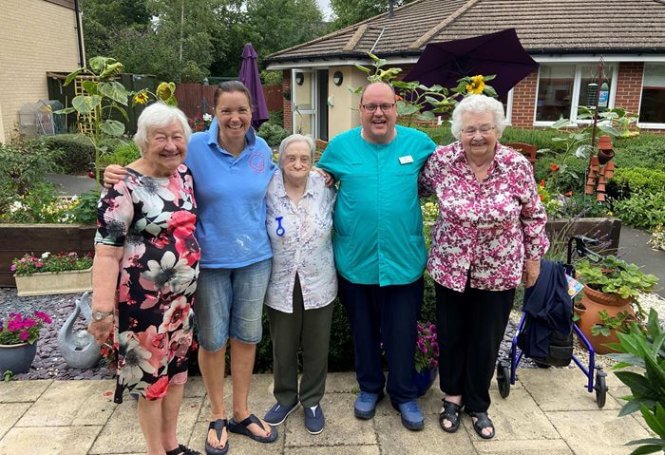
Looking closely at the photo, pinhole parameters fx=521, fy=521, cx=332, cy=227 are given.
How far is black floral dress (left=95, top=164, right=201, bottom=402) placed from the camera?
2016 mm

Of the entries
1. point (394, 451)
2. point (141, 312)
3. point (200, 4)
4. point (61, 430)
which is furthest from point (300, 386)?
point (200, 4)

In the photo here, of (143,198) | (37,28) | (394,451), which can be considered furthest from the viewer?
(37,28)

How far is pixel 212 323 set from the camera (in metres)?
2.43

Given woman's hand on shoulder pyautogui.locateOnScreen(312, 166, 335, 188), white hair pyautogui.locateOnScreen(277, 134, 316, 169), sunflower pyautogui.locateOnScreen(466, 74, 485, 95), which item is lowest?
woman's hand on shoulder pyautogui.locateOnScreen(312, 166, 335, 188)

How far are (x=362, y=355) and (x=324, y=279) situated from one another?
55 cm

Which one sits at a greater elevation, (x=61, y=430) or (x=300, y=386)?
(x=300, y=386)

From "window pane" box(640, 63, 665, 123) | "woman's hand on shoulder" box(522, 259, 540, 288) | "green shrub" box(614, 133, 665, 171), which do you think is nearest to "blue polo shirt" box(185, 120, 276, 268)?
"woman's hand on shoulder" box(522, 259, 540, 288)

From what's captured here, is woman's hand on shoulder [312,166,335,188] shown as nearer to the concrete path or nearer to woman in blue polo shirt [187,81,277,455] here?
woman in blue polo shirt [187,81,277,455]

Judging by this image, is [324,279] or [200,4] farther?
[200,4]

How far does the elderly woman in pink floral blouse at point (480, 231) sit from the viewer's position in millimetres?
2428

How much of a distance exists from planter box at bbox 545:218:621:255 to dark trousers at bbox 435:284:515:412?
8.91 ft

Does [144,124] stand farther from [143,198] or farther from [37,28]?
[37,28]

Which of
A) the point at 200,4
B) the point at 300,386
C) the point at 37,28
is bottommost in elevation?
the point at 300,386

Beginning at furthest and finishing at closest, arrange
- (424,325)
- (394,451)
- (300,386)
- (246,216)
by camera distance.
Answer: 1. (424,325)
2. (300,386)
3. (394,451)
4. (246,216)
